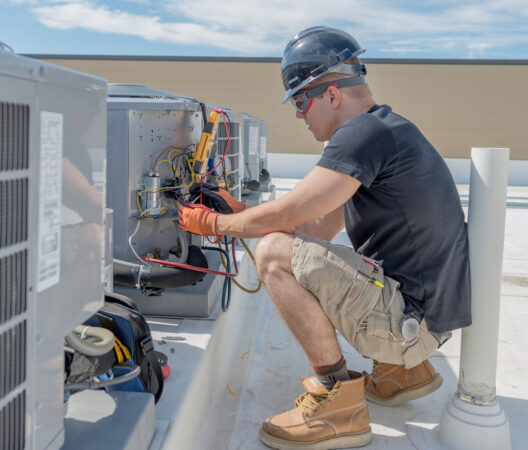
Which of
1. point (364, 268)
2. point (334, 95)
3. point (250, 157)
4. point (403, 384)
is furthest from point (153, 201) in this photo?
point (250, 157)

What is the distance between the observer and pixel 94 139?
1.19 metres

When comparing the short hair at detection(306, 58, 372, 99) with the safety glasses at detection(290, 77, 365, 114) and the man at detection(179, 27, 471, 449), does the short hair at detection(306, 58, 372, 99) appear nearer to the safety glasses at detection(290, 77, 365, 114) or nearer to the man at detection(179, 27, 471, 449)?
the safety glasses at detection(290, 77, 365, 114)

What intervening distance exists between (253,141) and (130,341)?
4.83 metres

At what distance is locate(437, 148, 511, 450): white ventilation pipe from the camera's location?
1.80m

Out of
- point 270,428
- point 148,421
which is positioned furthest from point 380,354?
point 148,421

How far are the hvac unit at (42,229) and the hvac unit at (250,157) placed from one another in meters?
4.69

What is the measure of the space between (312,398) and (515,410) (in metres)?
0.82

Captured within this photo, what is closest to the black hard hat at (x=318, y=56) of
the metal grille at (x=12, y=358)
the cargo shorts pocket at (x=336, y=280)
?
the cargo shorts pocket at (x=336, y=280)

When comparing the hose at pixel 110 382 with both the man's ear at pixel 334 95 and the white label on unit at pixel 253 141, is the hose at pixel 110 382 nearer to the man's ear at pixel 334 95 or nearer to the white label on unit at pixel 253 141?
the man's ear at pixel 334 95

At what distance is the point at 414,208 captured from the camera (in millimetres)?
1817

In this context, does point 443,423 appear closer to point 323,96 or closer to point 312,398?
point 312,398

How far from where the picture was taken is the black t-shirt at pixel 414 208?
1.77 meters

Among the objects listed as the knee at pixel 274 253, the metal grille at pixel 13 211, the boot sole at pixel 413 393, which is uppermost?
the metal grille at pixel 13 211

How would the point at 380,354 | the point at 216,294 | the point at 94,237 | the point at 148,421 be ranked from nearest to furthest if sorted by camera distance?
the point at 94,237
the point at 148,421
the point at 380,354
the point at 216,294
